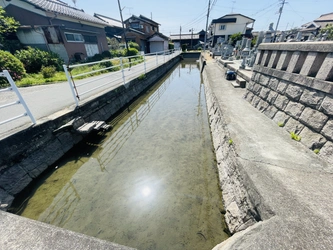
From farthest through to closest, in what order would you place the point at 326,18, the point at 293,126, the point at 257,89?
1. the point at 326,18
2. the point at 257,89
3. the point at 293,126

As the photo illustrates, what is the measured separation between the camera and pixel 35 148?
3387mm

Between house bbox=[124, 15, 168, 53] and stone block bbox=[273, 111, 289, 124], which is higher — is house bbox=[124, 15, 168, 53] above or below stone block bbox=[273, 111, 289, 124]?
above

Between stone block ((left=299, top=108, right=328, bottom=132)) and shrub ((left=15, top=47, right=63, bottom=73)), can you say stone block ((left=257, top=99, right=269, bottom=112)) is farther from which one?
shrub ((left=15, top=47, right=63, bottom=73))

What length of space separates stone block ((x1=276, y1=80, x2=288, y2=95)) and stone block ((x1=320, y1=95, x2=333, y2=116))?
1.05 m

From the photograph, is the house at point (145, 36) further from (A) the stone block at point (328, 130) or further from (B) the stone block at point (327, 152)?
(B) the stone block at point (327, 152)

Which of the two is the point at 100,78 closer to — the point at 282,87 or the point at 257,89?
the point at 257,89

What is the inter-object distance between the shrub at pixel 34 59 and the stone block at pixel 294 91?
540 inches

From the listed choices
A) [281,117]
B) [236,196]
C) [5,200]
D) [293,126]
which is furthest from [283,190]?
[5,200]

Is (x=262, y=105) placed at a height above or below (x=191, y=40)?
below

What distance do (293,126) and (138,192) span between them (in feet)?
11.8

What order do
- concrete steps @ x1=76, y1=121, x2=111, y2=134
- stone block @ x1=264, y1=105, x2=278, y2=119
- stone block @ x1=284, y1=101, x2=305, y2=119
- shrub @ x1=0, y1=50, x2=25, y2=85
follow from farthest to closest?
shrub @ x1=0, y1=50, x2=25, y2=85 → concrete steps @ x1=76, y1=121, x2=111, y2=134 → stone block @ x1=264, y1=105, x2=278, y2=119 → stone block @ x1=284, y1=101, x2=305, y2=119

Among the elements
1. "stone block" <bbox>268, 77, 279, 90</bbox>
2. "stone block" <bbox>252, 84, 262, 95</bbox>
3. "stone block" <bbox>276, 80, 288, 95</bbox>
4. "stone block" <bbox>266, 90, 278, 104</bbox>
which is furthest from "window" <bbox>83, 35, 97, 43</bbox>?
"stone block" <bbox>276, 80, 288, 95</bbox>

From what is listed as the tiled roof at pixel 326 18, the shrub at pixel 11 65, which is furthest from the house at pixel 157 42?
the tiled roof at pixel 326 18

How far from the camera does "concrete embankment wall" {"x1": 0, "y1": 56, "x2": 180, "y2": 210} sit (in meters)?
2.85
